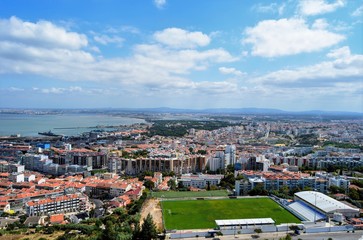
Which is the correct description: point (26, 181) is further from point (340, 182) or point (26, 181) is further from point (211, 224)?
point (340, 182)

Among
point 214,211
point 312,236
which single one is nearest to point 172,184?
point 214,211

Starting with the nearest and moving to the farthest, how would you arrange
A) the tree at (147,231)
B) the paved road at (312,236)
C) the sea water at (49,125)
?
the tree at (147,231), the paved road at (312,236), the sea water at (49,125)

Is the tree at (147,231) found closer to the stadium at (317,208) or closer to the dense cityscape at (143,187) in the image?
A: the dense cityscape at (143,187)

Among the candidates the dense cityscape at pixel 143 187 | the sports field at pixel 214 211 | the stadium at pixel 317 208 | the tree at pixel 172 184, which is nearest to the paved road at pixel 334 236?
the dense cityscape at pixel 143 187

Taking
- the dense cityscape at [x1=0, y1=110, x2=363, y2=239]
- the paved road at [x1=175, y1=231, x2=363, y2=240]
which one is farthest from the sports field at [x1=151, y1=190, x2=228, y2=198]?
the paved road at [x1=175, y1=231, x2=363, y2=240]

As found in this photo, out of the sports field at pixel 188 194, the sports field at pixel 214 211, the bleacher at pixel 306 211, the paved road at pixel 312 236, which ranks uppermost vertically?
the bleacher at pixel 306 211

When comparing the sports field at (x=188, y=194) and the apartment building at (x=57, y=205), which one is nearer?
the apartment building at (x=57, y=205)

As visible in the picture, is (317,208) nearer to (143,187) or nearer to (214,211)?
(214,211)
